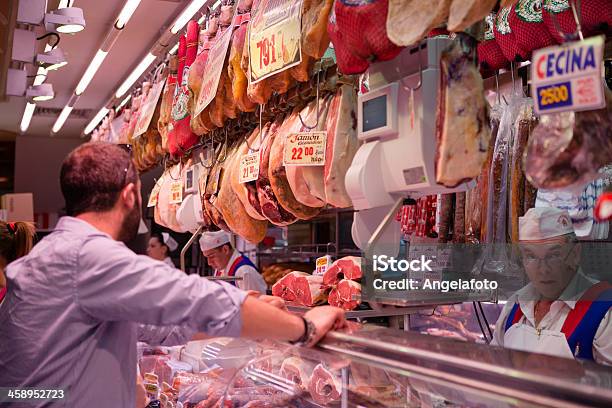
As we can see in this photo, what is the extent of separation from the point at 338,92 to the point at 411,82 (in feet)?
2.20

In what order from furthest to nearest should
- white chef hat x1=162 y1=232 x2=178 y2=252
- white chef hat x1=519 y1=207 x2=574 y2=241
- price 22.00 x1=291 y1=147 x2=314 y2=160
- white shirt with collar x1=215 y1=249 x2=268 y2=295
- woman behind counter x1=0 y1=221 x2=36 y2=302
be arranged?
white chef hat x1=162 y1=232 x2=178 y2=252
white shirt with collar x1=215 y1=249 x2=268 y2=295
woman behind counter x1=0 y1=221 x2=36 y2=302
white chef hat x1=519 y1=207 x2=574 y2=241
price 22.00 x1=291 y1=147 x2=314 y2=160

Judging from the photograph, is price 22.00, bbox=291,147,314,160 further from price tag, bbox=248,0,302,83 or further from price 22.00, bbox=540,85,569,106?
price 22.00, bbox=540,85,569,106

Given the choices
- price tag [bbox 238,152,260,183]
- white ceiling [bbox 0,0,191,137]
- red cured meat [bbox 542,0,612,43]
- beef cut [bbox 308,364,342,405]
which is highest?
white ceiling [bbox 0,0,191,137]

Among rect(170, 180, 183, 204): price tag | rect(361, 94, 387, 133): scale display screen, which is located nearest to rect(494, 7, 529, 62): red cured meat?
rect(361, 94, 387, 133): scale display screen

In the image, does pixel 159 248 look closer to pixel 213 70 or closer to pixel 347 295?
pixel 213 70

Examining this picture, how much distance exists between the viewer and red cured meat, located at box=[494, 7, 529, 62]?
2711 mm

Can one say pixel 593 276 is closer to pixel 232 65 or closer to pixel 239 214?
pixel 239 214

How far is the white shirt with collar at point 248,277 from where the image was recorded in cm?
573

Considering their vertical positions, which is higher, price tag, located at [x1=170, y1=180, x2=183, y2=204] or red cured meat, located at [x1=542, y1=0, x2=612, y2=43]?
red cured meat, located at [x1=542, y1=0, x2=612, y2=43]

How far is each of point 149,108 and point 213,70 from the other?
5.82 ft

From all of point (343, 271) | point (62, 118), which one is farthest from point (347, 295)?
point (62, 118)

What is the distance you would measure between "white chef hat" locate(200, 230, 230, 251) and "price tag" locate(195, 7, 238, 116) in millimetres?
2771

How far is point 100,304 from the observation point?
1900mm

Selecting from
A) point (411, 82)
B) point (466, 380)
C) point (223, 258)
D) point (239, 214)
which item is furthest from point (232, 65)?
point (223, 258)
